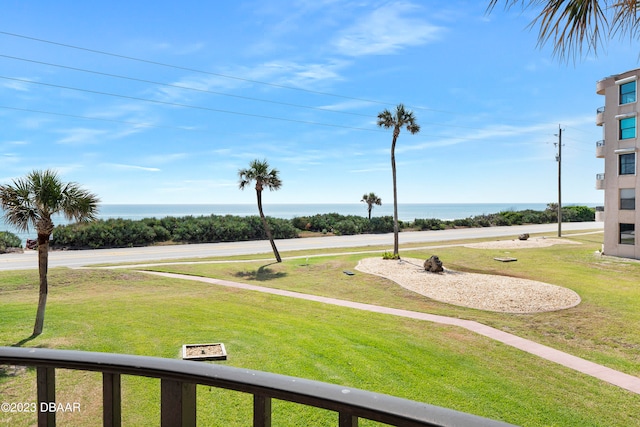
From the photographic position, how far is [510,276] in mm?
20641

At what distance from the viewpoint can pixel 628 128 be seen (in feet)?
79.6

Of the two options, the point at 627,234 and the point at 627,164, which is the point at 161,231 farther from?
the point at 627,164

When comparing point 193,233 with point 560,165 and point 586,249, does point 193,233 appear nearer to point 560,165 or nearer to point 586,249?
point 586,249

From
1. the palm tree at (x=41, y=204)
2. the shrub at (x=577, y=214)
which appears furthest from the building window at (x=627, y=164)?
the shrub at (x=577, y=214)

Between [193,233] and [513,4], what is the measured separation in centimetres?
3737

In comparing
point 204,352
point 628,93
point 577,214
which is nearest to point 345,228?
point 628,93

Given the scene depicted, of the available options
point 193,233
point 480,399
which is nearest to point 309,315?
point 480,399

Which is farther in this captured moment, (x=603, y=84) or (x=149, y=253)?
(x=149, y=253)

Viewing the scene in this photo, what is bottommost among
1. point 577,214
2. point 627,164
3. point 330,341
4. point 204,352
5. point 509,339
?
point 509,339

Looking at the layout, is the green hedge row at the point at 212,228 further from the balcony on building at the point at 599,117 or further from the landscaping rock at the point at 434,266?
the balcony on building at the point at 599,117

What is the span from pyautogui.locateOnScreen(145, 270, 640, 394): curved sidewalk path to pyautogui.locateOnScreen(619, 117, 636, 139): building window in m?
19.2

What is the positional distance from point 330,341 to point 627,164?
23668 millimetres

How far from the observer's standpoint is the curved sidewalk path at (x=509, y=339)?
902cm

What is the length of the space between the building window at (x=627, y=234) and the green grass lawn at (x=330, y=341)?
631 cm
